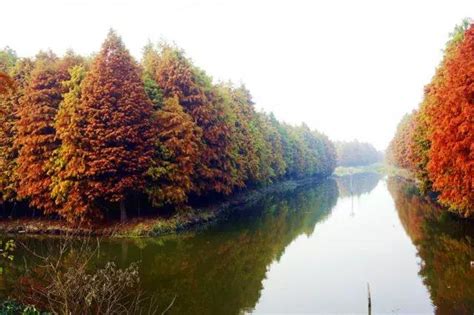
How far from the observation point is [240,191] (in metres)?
56.9

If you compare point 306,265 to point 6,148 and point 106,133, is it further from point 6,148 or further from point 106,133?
point 6,148

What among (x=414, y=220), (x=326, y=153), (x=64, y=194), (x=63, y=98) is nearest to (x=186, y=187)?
(x=64, y=194)

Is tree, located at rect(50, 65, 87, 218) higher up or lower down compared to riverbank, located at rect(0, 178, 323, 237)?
higher up

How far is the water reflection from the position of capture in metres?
17.1

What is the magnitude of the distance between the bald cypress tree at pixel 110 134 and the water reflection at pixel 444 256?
66.7 feet

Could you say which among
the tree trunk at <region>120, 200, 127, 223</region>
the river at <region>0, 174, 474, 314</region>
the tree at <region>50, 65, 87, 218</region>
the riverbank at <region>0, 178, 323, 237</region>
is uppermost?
the tree at <region>50, 65, 87, 218</region>

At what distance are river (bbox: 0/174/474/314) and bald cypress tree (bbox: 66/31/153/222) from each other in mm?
4307

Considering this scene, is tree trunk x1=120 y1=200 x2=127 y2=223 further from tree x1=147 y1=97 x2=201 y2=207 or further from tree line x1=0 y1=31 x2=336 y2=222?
tree x1=147 y1=97 x2=201 y2=207

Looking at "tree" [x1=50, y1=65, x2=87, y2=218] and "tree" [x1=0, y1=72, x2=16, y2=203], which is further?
"tree" [x1=0, y1=72, x2=16, y2=203]

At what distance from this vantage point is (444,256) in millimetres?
24188

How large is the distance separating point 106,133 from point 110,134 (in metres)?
0.52

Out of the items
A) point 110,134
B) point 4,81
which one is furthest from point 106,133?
point 4,81

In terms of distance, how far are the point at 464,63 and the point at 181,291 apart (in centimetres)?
Answer: 1918

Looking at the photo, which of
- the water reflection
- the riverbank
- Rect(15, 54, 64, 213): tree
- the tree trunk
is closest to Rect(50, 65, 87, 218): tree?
Rect(15, 54, 64, 213): tree
